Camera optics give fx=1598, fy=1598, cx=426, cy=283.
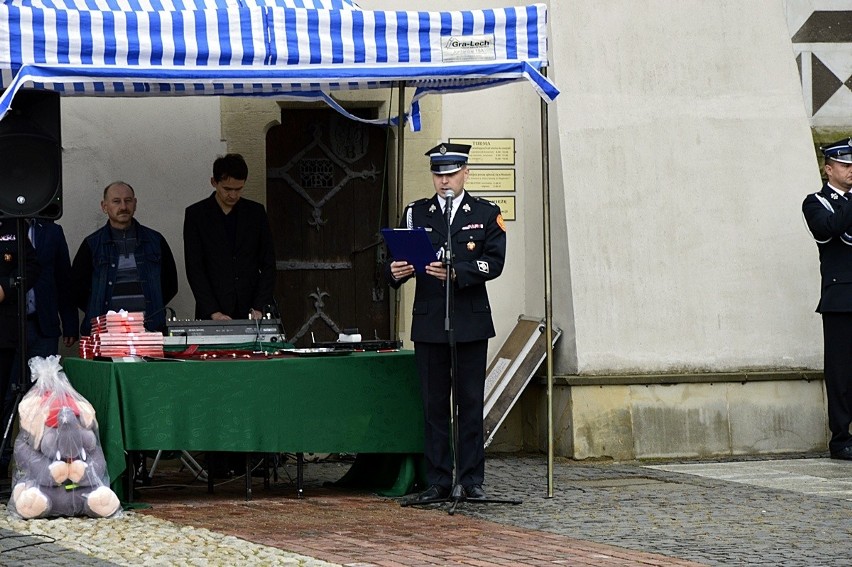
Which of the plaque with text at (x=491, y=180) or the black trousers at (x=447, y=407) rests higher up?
the plaque with text at (x=491, y=180)

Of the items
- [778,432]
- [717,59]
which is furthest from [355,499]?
[717,59]

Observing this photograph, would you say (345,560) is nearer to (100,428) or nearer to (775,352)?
(100,428)

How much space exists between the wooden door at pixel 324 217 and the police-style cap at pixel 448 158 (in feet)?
9.55

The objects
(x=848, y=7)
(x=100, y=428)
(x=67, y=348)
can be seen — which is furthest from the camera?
(x=848, y=7)

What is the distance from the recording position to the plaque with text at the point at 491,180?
11648 mm

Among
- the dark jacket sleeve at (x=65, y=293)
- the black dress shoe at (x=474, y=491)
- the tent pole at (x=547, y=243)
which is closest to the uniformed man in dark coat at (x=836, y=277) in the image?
the tent pole at (x=547, y=243)

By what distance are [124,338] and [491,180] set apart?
12.0 feet

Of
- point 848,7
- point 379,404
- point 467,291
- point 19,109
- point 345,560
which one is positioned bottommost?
point 345,560

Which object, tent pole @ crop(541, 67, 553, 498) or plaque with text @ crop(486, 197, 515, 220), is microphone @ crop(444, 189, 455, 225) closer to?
tent pole @ crop(541, 67, 553, 498)

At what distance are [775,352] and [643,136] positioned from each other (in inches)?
72.4

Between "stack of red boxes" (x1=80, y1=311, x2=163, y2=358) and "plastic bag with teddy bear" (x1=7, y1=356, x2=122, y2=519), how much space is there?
585mm

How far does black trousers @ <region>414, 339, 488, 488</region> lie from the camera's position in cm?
892

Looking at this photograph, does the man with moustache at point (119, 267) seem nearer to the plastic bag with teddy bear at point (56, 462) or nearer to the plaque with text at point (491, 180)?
the plastic bag with teddy bear at point (56, 462)

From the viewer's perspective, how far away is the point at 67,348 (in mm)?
11086
